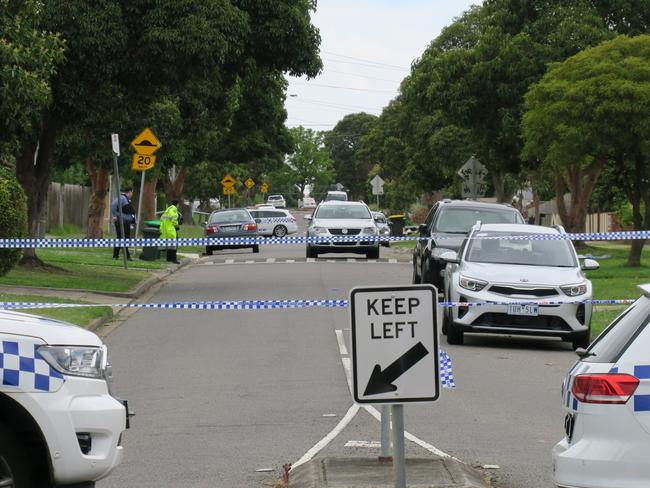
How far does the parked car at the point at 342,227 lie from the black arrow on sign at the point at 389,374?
87.1 feet

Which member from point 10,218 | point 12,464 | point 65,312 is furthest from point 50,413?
point 10,218

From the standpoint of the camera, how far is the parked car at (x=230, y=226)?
41.8 meters

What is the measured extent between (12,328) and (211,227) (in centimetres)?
3518

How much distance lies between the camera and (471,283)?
16.4 m

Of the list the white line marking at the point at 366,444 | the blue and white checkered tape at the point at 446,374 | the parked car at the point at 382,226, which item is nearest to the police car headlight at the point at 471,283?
the white line marking at the point at 366,444

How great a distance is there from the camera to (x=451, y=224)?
23.5 m

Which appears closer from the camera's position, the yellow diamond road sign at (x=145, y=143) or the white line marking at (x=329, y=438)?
the white line marking at (x=329, y=438)

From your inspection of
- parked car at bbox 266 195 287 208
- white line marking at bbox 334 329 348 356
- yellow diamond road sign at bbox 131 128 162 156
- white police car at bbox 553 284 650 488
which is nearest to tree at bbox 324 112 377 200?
parked car at bbox 266 195 287 208

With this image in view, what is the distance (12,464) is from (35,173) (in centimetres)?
2085

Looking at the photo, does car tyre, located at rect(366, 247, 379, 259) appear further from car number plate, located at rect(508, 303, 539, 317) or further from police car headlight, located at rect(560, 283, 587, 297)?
car number plate, located at rect(508, 303, 539, 317)

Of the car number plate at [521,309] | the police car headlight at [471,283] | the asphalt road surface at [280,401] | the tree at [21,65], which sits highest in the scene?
the tree at [21,65]

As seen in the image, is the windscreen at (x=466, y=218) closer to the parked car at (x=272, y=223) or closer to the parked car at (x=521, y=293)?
the parked car at (x=521, y=293)

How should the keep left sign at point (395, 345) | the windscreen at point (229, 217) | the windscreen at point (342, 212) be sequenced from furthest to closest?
the windscreen at point (229, 217) < the windscreen at point (342, 212) < the keep left sign at point (395, 345)

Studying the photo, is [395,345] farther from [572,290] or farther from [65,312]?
[65,312]
